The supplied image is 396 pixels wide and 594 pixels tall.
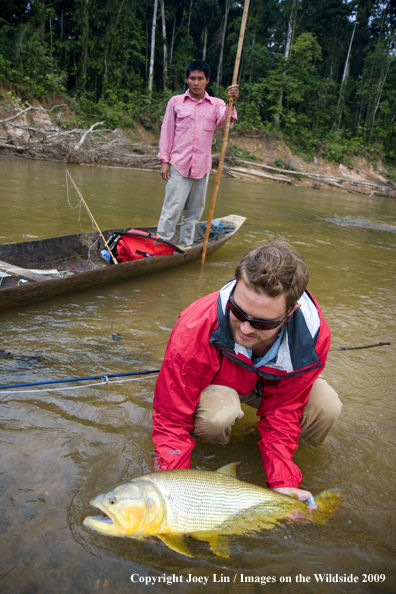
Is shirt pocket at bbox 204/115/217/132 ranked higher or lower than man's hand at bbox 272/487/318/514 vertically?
higher

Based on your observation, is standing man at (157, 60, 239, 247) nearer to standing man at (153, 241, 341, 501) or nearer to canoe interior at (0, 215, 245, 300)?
canoe interior at (0, 215, 245, 300)

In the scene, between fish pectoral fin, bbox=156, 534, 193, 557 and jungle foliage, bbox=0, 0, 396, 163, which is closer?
fish pectoral fin, bbox=156, 534, 193, 557

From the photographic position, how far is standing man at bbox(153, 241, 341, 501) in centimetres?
184

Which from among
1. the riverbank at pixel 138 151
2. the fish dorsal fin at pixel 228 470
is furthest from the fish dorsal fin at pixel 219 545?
the riverbank at pixel 138 151

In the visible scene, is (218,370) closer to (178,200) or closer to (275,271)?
(275,271)

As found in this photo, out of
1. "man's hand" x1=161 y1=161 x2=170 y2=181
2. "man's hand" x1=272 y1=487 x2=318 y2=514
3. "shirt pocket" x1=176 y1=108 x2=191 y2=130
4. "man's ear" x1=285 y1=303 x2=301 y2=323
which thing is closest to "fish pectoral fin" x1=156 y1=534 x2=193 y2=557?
"man's hand" x1=272 y1=487 x2=318 y2=514

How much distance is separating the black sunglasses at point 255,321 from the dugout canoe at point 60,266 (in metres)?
2.80

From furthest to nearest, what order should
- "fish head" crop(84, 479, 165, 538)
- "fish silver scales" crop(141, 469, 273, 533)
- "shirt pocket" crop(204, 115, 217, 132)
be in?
"shirt pocket" crop(204, 115, 217, 132) → "fish silver scales" crop(141, 469, 273, 533) → "fish head" crop(84, 479, 165, 538)

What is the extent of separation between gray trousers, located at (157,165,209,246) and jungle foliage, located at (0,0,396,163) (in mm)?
19682

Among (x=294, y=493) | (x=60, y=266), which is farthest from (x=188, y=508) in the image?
(x=60, y=266)

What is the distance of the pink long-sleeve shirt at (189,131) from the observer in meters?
Answer: 5.89

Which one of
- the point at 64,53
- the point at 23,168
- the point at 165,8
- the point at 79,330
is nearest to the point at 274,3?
the point at 165,8

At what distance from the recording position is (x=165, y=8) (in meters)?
34.2

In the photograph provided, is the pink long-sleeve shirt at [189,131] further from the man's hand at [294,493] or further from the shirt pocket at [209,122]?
the man's hand at [294,493]
